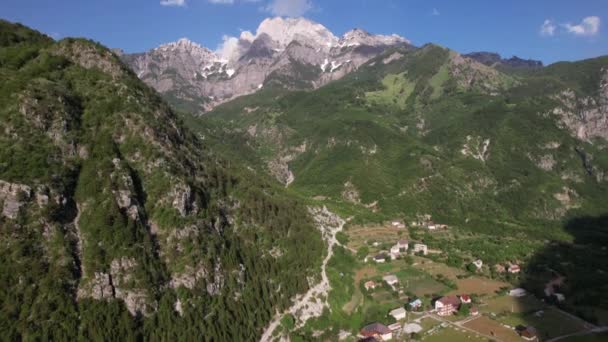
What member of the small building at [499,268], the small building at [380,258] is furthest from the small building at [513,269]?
the small building at [380,258]

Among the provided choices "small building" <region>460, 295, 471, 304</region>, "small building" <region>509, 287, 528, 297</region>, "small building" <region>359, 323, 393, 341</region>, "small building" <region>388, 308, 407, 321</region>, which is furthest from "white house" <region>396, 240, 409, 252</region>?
"small building" <region>359, 323, 393, 341</region>

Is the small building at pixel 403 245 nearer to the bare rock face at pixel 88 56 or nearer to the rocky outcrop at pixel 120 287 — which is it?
the rocky outcrop at pixel 120 287

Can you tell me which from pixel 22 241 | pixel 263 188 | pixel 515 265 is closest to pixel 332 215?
pixel 263 188

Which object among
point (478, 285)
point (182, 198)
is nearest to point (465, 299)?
point (478, 285)

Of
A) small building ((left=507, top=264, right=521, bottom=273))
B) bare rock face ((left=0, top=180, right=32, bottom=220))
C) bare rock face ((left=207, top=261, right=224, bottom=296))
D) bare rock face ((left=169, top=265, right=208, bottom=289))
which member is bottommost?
small building ((left=507, top=264, right=521, bottom=273))

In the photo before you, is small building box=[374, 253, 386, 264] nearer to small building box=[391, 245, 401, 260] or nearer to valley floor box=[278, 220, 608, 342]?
valley floor box=[278, 220, 608, 342]

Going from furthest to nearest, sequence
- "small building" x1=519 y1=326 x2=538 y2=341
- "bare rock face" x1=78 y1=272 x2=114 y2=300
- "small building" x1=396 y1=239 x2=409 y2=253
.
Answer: "small building" x1=396 y1=239 x2=409 y2=253
"small building" x1=519 y1=326 x2=538 y2=341
"bare rock face" x1=78 y1=272 x2=114 y2=300
